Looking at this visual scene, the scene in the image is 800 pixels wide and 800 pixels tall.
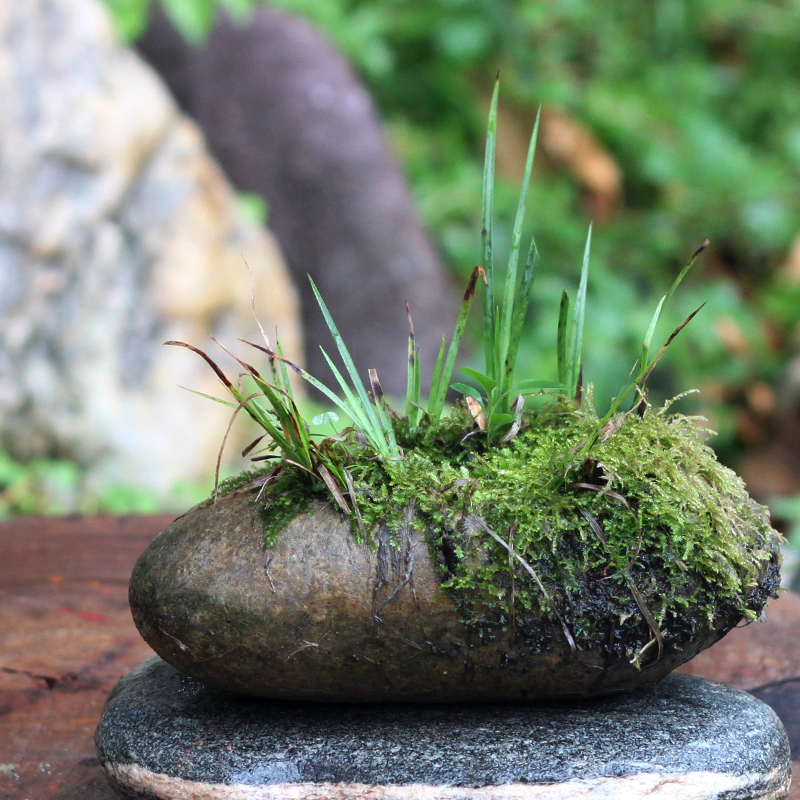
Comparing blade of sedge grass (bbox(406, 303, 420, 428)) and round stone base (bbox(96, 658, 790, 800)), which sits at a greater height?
blade of sedge grass (bbox(406, 303, 420, 428))

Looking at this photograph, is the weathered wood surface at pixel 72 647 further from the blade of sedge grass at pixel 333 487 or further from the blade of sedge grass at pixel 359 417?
the blade of sedge grass at pixel 359 417

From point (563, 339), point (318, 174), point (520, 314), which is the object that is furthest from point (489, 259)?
point (318, 174)

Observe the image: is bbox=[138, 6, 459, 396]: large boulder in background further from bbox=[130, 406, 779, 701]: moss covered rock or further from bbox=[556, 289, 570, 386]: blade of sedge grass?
bbox=[130, 406, 779, 701]: moss covered rock

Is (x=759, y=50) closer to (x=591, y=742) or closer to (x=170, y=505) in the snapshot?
(x=170, y=505)

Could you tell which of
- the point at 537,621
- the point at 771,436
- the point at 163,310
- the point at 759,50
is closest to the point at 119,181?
the point at 163,310

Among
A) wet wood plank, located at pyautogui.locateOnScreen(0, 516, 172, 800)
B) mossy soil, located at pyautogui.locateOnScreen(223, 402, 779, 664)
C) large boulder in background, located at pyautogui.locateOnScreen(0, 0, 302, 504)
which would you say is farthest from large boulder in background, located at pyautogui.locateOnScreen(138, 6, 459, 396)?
mossy soil, located at pyautogui.locateOnScreen(223, 402, 779, 664)

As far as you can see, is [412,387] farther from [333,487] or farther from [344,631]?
[344,631]

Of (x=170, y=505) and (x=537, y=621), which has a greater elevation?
(x=537, y=621)
